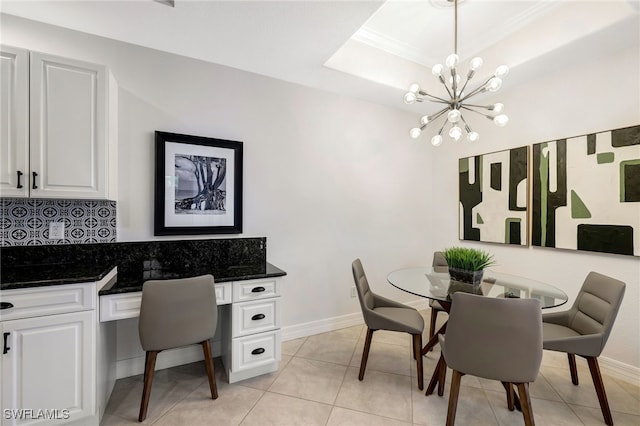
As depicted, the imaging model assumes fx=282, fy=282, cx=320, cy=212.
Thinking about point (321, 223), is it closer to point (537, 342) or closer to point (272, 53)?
point (272, 53)

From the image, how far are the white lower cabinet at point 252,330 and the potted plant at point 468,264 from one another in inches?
56.3

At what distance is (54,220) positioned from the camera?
202cm

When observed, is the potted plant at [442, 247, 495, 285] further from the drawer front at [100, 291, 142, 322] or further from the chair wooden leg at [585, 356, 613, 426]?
the drawer front at [100, 291, 142, 322]

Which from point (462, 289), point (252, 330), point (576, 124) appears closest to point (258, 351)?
point (252, 330)

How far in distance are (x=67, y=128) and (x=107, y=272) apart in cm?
97

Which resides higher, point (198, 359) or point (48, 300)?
point (48, 300)

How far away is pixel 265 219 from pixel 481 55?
2889 millimetres

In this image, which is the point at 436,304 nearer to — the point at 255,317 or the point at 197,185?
the point at 255,317

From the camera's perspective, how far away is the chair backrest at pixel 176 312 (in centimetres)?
176

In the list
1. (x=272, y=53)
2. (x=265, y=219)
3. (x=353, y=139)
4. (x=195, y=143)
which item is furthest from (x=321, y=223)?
(x=272, y=53)

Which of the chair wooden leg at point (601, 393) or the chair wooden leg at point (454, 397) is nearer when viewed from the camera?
the chair wooden leg at point (454, 397)

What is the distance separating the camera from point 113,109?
2072 millimetres

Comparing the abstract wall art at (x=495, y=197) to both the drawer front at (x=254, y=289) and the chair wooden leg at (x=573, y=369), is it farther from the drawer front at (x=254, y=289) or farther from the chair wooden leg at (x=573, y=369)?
the drawer front at (x=254, y=289)

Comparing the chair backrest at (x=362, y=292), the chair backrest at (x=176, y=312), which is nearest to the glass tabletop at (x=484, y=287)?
the chair backrest at (x=362, y=292)
